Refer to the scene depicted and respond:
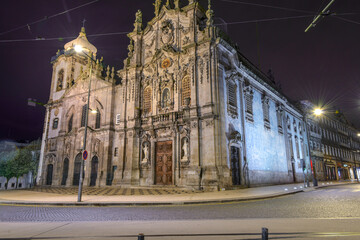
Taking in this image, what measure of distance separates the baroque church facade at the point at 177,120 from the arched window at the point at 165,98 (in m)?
0.12

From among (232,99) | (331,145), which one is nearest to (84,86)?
(232,99)

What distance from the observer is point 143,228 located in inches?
239

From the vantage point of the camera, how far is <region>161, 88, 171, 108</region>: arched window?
24.5 m

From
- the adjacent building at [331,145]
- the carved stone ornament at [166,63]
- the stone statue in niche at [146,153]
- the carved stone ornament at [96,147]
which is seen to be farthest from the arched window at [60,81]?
the adjacent building at [331,145]

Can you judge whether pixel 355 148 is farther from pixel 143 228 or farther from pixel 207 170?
pixel 143 228

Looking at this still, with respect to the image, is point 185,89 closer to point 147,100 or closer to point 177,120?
point 177,120

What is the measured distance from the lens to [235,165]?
71.6 feet

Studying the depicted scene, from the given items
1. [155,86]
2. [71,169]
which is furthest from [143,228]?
[71,169]

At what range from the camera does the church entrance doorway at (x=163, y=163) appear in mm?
22447

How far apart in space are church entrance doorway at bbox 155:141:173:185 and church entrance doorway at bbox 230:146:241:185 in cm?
570

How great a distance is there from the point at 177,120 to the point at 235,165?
22.1 ft

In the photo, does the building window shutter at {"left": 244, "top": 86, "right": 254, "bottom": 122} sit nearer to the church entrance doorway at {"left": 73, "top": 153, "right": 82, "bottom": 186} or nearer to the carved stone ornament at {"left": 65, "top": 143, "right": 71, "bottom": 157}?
the church entrance doorway at {"left": 73, "top": 153, "right": 82, "bottom": 186}

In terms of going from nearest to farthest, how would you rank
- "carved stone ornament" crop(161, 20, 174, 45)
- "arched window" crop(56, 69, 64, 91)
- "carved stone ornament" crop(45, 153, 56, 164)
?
"carved stone ornament" crop(161, 20, 174, 45) → "carved stone ornament" crop(45, 153, 56, 164) → "arched window" crop(56, 69, 64, 91)

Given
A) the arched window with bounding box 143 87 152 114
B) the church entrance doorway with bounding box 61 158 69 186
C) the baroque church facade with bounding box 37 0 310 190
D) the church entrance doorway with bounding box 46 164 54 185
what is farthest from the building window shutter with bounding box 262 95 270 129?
the church entrance doorway with bounding box 46 164 54 185
